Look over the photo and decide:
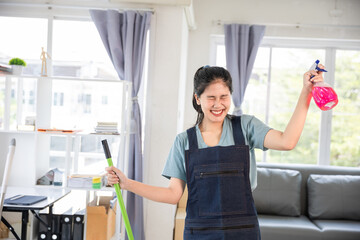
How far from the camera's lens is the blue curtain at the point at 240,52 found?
4.32 meters

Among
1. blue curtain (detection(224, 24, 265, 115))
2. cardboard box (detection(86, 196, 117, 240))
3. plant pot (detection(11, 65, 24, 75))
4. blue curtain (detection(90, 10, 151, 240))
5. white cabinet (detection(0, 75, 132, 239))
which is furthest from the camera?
blue curtain (detection(224, 24, 265, 115))

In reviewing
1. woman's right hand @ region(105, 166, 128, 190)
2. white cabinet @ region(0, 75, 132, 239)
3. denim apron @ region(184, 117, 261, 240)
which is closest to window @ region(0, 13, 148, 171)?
white cabinet @ region(0, 75, 132, 239)

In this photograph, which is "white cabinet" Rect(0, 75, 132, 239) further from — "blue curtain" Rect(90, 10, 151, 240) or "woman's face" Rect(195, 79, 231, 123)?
"woman's face" Rect(195, 79, 231, 123)

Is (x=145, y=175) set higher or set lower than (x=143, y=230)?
higher

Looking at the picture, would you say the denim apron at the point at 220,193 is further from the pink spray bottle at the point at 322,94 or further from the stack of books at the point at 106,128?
the stack of books at the point at 106,128

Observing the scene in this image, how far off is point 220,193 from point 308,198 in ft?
9.02

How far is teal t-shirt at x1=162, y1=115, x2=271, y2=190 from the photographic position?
1.63 meters

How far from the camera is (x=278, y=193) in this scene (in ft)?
12.9

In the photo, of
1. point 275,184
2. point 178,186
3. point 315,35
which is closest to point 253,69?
point 315,35

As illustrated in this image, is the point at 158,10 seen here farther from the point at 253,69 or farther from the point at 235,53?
the point at 253,69

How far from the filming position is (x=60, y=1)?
365 cm

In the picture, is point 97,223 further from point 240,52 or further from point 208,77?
point 240,52

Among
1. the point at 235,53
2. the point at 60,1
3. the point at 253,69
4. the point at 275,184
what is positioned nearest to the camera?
the point at 60,1

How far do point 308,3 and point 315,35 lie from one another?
1.19 ft
